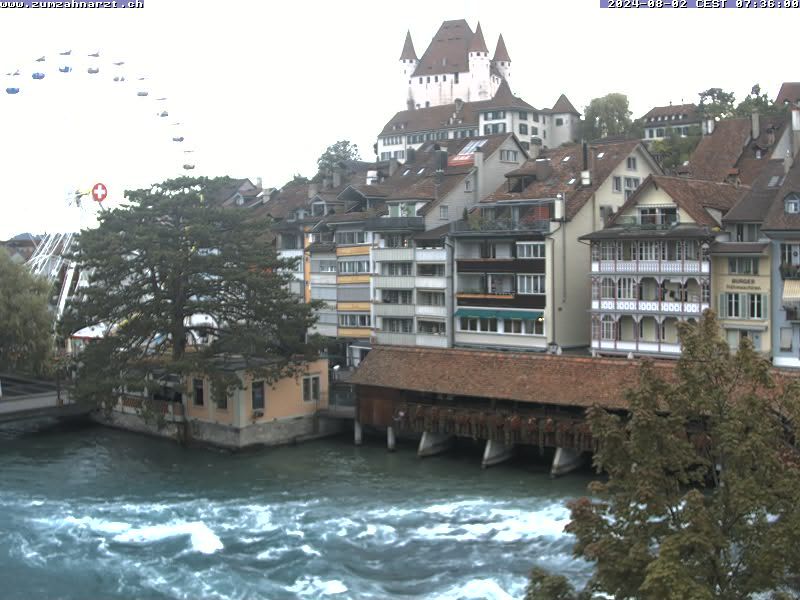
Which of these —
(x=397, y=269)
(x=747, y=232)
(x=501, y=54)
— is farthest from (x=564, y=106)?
(x=747, y=232)

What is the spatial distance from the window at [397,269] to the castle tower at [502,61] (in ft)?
369

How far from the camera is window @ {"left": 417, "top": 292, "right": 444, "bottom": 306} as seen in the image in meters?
64.2

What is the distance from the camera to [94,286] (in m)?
54.4

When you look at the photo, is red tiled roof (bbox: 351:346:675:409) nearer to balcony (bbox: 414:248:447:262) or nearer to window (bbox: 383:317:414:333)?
balcony (bbox: 414:248:447:262)

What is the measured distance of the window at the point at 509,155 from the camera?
230 feet

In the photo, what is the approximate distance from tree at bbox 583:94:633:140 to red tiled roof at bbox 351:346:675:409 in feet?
242

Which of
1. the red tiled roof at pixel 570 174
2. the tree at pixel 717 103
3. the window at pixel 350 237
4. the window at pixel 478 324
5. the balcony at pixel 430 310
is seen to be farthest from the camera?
the tree at pixel 717 103

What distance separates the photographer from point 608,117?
120 m

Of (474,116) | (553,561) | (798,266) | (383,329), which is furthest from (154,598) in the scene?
(474,116)

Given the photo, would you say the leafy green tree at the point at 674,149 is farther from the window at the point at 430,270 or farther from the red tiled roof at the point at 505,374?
the red tiled roof at the point at 505,374

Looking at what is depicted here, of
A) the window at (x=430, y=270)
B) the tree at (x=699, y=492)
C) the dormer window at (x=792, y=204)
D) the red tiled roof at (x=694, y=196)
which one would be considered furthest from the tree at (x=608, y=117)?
the tree at (x=699, y=492)

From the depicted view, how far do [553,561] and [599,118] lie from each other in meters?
93.2

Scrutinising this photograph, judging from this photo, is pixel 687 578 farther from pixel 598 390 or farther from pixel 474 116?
pixel 474 116

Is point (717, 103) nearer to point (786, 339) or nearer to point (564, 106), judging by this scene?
point (564, 106)
